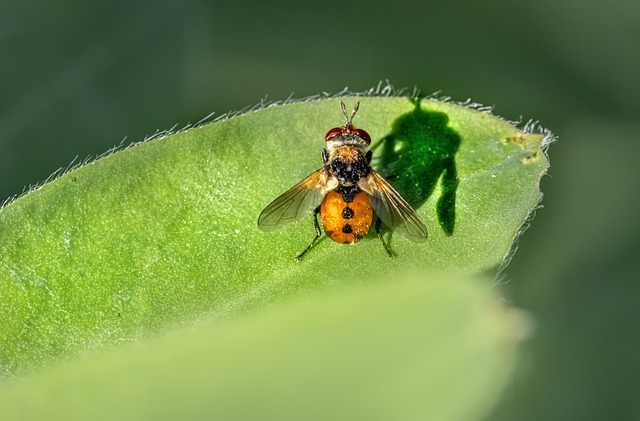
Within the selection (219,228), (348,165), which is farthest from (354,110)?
(219,228)

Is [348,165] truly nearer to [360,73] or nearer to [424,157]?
[424,157]

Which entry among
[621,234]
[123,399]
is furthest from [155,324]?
[621,234]

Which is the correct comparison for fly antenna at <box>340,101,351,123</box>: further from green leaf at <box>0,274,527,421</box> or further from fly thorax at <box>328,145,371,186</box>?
green leaf at <box>0,274,527,421</box>

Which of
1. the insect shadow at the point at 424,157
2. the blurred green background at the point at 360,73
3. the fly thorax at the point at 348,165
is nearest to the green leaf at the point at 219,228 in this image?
the insect shadow at the point at 424,157

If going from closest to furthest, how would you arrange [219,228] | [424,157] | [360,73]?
[219,228] → [424,157] → [360,73]

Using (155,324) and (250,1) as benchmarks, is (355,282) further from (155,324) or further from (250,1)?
(250,1)

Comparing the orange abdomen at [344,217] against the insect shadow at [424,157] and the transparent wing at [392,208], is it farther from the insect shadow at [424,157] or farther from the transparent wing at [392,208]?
the insect shadow at [424,157]
